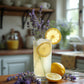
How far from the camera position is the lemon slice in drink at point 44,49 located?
1.20 metres

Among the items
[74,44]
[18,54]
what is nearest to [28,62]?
[18,54]

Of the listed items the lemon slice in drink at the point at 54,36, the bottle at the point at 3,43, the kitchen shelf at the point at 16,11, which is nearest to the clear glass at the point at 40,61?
the lemon slice in drink at the point at 54,36

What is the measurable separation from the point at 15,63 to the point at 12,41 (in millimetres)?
578

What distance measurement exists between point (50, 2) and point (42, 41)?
2402 mm

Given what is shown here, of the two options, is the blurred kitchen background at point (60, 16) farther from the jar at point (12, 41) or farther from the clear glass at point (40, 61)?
the clear glass at point (40, 61)

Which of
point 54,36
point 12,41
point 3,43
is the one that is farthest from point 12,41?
point 54,36

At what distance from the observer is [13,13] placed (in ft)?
10.8

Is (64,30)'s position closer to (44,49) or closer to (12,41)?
(12,41)

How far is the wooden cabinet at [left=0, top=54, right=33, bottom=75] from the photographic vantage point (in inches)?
103

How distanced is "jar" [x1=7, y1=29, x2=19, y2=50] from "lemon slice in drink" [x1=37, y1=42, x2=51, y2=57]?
198 centimetres

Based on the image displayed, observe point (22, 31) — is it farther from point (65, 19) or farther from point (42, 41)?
point (42, 41)

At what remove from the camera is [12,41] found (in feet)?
10.4

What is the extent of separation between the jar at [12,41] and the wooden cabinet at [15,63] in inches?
18.7

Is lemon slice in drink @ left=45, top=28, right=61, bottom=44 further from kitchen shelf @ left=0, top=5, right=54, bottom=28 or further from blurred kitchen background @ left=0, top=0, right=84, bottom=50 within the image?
kitchen shelf @ left=0, top=5, right=54, bottom=28
